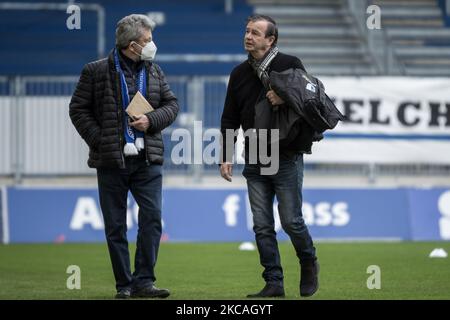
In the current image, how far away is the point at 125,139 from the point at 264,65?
1.28 metres

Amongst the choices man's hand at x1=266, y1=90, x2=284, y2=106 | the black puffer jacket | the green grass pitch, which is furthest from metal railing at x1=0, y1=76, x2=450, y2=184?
man's hand at x1=266, y1=90, x2=284, y2=106

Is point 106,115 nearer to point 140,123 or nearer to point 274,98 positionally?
point 140,123

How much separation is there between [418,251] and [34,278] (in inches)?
229

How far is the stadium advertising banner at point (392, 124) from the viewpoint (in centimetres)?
1912

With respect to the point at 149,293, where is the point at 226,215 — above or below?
below

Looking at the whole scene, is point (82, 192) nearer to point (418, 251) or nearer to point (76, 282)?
point (418, 251)

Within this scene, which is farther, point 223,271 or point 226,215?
point 226,215

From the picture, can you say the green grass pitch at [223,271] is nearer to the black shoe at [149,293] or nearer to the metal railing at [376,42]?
the black shoe at [149,293]

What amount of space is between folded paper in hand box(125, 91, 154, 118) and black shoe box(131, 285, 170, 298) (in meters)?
1.41

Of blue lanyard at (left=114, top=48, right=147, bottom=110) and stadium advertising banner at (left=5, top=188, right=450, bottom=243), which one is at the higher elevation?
blue lanyard at (left=114, top=48, right=147, bottom=110)

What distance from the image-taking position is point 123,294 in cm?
1013

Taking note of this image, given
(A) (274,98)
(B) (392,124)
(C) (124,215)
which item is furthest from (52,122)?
(A) (274,98)

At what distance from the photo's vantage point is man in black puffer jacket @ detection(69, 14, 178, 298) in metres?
10.1

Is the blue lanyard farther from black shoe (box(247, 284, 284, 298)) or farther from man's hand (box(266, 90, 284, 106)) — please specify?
black shoe (box(247, 284, 284, 298))
